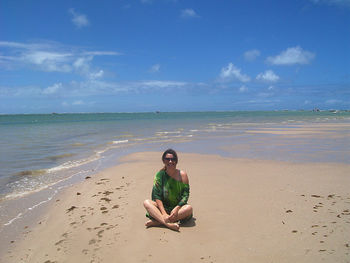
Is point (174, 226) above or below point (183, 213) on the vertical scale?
below

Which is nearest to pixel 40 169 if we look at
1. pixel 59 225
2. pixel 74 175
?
pixel 74 175

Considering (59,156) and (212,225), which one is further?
(59,156)

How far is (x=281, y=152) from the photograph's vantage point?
1222 centimetres

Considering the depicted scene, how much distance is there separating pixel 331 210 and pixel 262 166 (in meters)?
4.18

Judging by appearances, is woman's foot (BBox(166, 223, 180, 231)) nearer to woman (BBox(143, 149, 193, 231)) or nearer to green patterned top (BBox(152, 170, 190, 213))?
woman (BBox(143, 149, 193, 231))

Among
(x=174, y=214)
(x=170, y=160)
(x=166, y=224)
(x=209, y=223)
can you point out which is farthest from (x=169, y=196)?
(x=209, y=223)

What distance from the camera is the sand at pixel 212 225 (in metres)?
3.75

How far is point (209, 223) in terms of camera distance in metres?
4.73

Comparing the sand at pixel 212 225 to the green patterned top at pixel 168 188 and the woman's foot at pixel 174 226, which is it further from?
the green patterned top at pixel 168 188

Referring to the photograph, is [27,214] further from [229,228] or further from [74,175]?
[229,228]

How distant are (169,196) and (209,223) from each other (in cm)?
81

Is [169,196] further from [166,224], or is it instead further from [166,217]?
[166,224]

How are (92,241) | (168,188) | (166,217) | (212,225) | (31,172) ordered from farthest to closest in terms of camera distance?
1. (31,172)
2. (168,188)
3. (212,225)
4. (166,217)
5. (92,241)

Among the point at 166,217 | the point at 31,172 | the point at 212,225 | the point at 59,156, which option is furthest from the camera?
the point at 59,156
